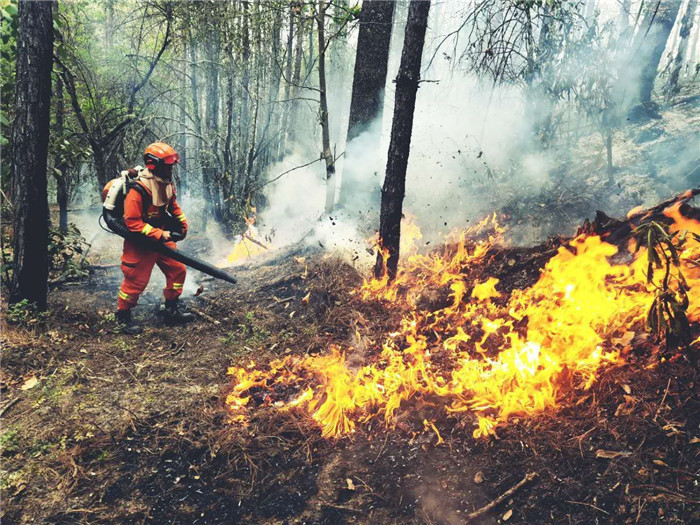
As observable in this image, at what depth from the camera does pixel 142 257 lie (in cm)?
536

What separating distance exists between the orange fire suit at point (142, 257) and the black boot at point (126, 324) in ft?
0.30

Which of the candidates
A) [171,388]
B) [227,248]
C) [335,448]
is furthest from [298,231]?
[335,448]

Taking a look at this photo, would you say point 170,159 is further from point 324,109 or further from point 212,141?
point 212,141

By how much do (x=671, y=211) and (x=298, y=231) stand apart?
33.9ft

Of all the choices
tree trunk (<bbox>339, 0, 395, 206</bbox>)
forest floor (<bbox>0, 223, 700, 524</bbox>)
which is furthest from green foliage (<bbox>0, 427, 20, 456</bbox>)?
tree trunk (<bbox>339, 0, 395, 206</bbox>)

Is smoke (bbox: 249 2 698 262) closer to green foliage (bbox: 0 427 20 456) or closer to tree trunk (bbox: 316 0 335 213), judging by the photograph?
tree trunk (bbox: 316 0 335 213)

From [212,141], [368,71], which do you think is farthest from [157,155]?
[212,141]

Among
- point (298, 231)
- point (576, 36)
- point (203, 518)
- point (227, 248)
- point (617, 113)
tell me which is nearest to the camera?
point (203, 518)

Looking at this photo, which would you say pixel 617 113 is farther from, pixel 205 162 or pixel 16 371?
pixel 16 371

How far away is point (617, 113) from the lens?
1105 cm

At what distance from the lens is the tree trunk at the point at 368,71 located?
7328 mm

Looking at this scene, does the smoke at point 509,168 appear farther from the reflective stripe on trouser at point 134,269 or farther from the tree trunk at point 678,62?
the reflective stripe on trouser at point 134,269

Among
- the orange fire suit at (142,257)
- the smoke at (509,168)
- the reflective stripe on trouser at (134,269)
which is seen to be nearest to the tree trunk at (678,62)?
the smoke at (509,168)

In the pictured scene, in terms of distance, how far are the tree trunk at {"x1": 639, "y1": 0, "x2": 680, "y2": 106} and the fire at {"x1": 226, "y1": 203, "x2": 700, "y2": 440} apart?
920cm
